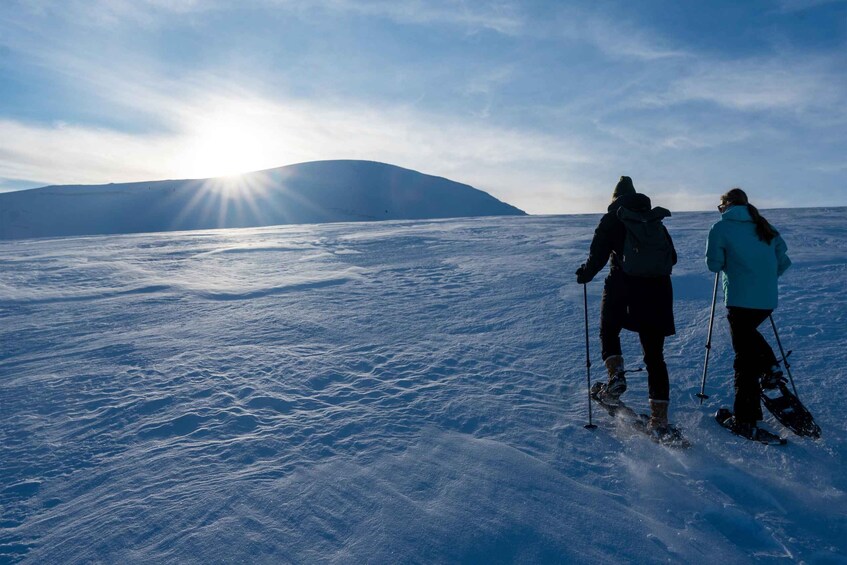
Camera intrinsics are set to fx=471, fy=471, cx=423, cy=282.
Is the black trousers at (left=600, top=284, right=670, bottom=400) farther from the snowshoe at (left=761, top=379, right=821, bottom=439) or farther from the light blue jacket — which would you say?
the snowshoe at (left=761, top=379, right=821, bottom=439)

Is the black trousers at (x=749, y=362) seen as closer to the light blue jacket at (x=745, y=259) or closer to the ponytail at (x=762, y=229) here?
the light blue jacket at (x=745, y=259)

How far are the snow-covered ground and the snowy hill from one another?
62630mm

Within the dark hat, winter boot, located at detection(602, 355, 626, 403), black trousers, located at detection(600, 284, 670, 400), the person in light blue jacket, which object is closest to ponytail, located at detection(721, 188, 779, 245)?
the person in light blue jacket

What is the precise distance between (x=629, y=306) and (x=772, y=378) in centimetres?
122

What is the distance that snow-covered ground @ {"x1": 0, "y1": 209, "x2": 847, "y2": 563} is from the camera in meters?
2.68

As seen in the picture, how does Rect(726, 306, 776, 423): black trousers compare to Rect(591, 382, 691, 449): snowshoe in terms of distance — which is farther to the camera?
Rect(726, 306, 776, 423): black trousers

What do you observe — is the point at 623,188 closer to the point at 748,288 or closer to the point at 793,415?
the point at 748,288

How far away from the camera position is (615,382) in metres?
4.18

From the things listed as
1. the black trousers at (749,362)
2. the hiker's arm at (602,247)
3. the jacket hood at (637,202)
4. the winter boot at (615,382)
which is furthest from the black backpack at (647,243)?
the winter boot at (615,382)

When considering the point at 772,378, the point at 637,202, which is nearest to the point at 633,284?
the point at 637,202

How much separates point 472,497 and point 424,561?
2.09 feet

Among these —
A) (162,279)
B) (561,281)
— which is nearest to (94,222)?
(162,279)

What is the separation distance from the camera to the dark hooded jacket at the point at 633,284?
156 inches

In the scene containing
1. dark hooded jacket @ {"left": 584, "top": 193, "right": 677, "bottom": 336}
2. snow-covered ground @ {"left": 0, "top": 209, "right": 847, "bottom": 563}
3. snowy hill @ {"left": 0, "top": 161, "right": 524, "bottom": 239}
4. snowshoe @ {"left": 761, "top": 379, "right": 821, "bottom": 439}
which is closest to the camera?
snow-covered ground @ {"left": 0, "top": 209, "right": 847, "bottom": 563}
